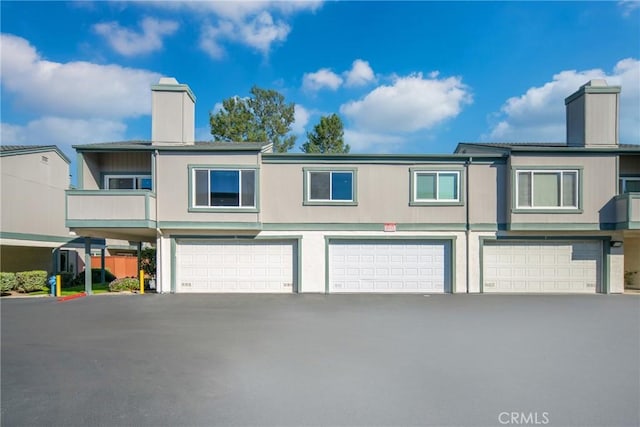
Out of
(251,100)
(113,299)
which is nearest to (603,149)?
(113,299)

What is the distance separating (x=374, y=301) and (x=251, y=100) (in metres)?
24.5

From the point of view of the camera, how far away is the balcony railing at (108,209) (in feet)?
45.4

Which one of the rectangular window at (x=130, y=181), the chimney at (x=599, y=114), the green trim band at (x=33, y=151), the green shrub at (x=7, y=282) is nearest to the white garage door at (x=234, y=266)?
the rectangular window at (x=130, y=181)

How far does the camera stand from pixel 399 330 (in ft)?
27.4

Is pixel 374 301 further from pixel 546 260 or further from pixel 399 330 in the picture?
pixel 546 260

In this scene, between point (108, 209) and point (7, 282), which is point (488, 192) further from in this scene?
Result: point (7, 282)

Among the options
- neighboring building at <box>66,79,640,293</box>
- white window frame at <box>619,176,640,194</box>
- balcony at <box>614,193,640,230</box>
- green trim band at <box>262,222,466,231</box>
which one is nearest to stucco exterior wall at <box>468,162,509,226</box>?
neighboring building at <box>66,79,640,293</box>

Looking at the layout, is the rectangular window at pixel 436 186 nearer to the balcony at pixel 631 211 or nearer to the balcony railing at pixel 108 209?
the balcony at pixel 631 211

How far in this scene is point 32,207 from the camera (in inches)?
722

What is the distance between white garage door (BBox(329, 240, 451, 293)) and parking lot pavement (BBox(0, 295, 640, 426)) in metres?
4.17

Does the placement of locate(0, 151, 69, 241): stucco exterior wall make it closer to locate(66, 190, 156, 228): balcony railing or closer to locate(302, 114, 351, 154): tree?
locate(66, 190, 156, 228): balcony railing

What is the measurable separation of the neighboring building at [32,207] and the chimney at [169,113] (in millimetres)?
7476

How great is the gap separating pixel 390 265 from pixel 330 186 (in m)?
3.78

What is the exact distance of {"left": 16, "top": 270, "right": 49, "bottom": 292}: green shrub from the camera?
15961 millimetres
